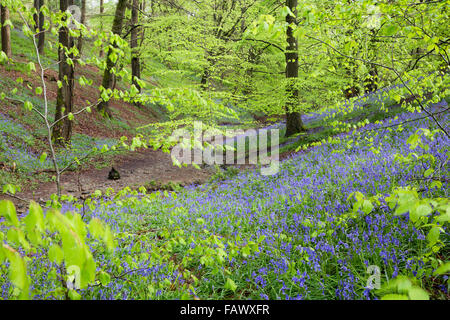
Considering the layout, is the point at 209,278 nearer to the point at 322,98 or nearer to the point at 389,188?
the point at 389,188

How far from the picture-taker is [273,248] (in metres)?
3.20

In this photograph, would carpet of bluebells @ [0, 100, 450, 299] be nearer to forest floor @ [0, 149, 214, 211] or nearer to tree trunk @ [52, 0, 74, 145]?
forest floor @ [0, 149, 214, 211]

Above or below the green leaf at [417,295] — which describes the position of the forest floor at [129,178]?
above

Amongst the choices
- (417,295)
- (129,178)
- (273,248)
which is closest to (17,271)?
(417,295)

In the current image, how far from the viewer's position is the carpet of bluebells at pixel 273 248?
2619 mm

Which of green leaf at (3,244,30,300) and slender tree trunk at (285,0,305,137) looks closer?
green leaf at (3,244,30,300)

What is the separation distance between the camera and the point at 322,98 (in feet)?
44.9

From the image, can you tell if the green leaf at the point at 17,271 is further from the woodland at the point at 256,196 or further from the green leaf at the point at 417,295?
the green leaf at the point at 417,295

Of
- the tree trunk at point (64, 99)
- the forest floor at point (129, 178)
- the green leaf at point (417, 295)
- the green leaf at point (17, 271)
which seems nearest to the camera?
the green leaf at point (17, 271)

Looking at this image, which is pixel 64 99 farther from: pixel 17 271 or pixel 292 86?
pixel 17 271

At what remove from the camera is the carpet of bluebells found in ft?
8.59

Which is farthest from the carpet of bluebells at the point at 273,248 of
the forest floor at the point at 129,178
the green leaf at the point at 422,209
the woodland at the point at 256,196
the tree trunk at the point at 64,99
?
the tree trunk at the point at 64,99

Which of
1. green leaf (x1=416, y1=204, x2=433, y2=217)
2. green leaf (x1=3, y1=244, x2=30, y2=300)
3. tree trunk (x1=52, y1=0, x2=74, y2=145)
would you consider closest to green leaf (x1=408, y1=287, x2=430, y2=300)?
green leaf (x1=416, y1=204, x2=433, y2=217)
